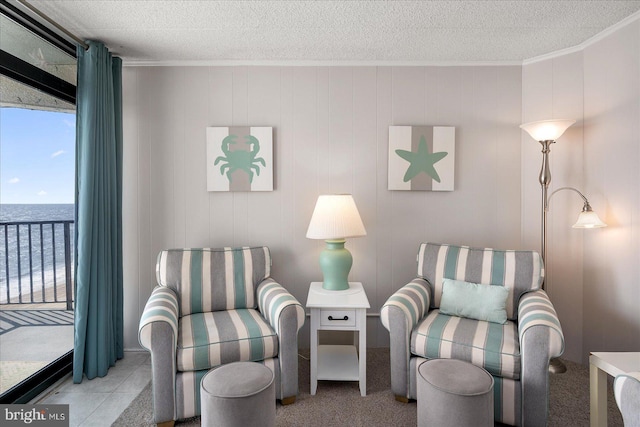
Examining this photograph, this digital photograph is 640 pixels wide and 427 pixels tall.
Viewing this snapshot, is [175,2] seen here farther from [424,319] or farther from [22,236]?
[22,236]

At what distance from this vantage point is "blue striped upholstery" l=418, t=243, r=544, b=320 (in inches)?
91.7

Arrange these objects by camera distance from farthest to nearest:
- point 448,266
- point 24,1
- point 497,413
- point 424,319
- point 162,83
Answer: point 162,83, point 448,266, point 424,319, point 24,1, point 497,413

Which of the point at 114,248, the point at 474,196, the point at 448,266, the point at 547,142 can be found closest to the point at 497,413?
the point at 448,266

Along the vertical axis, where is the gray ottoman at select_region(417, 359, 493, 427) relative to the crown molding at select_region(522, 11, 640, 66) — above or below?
below

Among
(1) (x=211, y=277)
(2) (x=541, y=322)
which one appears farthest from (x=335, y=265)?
(2) (x=541, y=322)

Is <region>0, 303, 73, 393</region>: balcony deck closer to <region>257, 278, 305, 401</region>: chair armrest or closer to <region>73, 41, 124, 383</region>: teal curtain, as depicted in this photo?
<region>73, 41, 124, 383</region>: teal curtain

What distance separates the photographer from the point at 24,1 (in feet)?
6.61

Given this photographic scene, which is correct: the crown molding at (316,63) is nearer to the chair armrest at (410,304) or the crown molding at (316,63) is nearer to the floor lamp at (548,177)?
the floor lamp at (548,177)

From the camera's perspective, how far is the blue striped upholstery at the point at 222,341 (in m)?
1.93

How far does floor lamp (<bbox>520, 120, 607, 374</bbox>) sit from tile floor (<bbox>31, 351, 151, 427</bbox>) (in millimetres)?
2877

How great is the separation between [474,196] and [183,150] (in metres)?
2.45

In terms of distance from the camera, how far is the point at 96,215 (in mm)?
2441

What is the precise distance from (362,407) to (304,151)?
190 centimetres

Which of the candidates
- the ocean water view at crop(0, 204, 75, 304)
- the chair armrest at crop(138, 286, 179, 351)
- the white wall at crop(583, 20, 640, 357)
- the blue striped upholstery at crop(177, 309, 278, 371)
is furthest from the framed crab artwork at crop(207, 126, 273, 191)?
the white wall at crop(583, 20, 640, 357)
